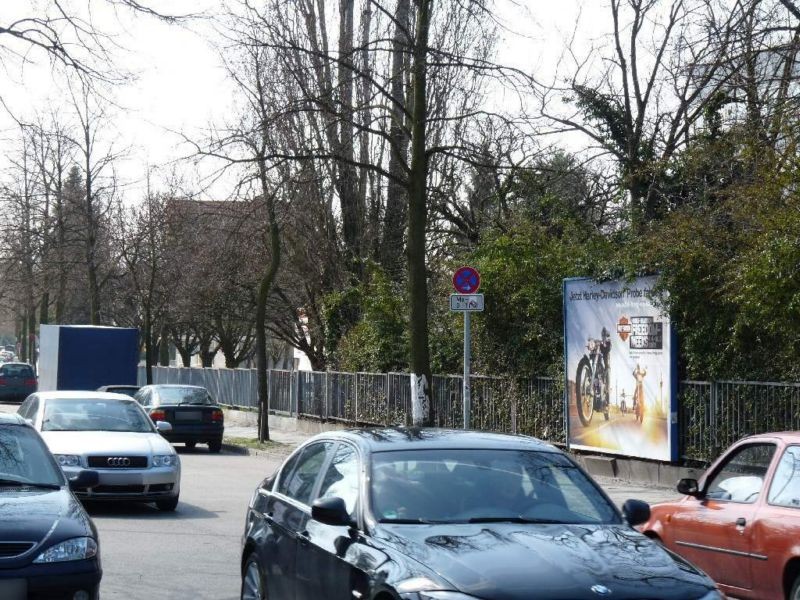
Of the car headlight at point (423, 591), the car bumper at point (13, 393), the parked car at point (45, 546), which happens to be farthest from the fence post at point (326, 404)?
the car headlight at point (423, 591)

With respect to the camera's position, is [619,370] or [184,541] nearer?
[184,541]

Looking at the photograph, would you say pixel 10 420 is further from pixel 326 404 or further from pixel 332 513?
pixel 326 404

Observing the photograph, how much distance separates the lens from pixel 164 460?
14.8 metres

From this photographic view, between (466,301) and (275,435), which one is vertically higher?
(466,301)

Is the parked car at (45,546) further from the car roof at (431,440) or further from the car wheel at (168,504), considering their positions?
the car wheel at (168,504)

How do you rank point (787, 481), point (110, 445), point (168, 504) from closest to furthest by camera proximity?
point (787, 481) → point (110, 445) → point (168, 504)

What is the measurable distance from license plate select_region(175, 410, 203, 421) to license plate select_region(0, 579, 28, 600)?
772 inches

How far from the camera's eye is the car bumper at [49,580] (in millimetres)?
7414

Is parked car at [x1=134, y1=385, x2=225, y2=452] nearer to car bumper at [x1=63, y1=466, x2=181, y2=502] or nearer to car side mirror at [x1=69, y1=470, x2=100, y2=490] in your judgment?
car bumper at [x1=63, y1=466, x2=181, y2=502]

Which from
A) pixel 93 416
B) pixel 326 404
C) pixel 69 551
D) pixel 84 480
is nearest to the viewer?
pixel 69 551

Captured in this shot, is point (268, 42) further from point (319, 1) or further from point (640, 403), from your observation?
point (319, 1)

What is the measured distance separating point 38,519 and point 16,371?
43862 mm

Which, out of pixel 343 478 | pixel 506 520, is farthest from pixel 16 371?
pixel 506 520

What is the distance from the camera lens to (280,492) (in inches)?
303
